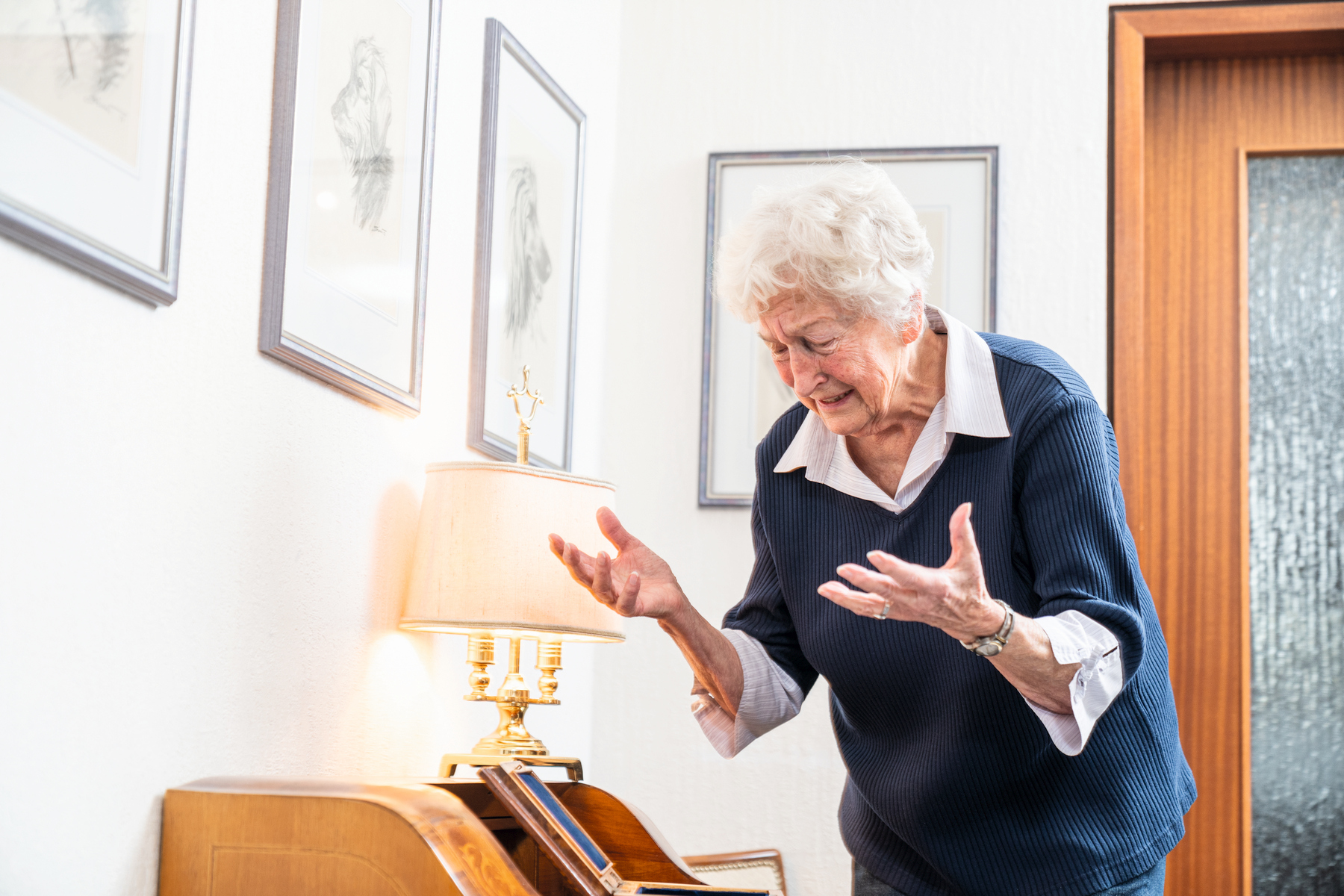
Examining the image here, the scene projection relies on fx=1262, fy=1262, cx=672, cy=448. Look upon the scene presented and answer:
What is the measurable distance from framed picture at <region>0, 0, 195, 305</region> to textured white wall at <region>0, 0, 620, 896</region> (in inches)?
1.4

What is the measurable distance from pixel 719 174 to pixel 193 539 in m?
1.89

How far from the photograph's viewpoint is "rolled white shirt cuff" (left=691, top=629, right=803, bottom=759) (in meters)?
1.61

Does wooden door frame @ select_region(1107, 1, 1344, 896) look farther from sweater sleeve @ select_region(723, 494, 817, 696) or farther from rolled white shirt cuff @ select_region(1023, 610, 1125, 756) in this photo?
rolled white shirt cuff @ select_region(1023, 610, 1125, 756)

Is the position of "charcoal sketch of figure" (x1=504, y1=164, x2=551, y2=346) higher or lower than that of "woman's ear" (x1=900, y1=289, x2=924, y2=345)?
higher

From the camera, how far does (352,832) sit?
1.23 metres

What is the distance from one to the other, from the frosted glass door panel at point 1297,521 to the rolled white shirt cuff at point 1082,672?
5.68ft

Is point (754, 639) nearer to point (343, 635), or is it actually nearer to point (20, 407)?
point (343, 635)

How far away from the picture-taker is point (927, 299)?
2.87 m

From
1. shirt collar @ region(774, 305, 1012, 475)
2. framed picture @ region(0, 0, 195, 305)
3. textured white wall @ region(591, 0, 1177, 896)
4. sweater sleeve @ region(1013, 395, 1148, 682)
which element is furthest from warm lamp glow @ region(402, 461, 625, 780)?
textured white wall @ region(591, 0, 1177, 896)

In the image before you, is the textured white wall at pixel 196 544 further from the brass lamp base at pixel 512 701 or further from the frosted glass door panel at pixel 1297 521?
the frosted glass door panel at pixel 1297 521

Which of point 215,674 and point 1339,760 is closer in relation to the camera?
point 215,674

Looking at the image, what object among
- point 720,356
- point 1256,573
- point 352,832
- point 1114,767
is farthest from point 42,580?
point 1256,573

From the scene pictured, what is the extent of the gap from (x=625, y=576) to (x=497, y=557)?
0.30 meters

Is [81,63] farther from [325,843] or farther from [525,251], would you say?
[525,251]
